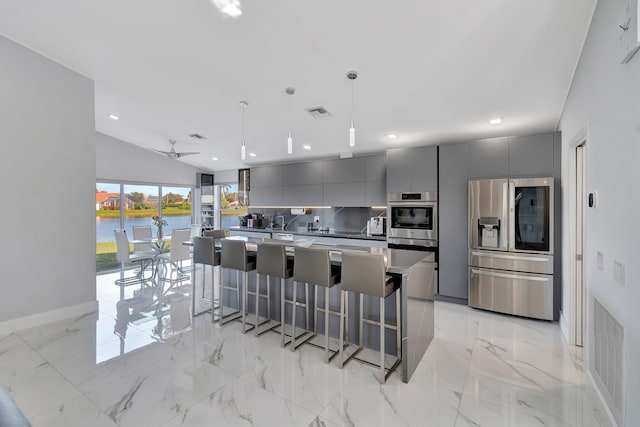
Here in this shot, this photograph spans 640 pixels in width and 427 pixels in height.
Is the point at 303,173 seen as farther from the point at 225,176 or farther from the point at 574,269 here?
the point at 574,269

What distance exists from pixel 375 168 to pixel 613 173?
11.6ft

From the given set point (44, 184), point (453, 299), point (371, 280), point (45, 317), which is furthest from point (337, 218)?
point (45, 317)

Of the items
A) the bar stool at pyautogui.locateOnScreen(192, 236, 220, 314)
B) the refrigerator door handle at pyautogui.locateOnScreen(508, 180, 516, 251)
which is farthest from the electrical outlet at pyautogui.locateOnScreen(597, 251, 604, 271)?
the bar stool at pyautogui.locateOnScreen(192, 236, 220, 314)

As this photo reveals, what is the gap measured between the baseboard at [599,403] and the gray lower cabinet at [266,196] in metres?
5.28

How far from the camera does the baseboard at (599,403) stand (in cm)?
185

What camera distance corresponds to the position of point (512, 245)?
12.2 ft

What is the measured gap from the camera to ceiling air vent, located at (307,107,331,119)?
400 cm

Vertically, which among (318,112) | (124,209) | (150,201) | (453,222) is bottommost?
(453,222)

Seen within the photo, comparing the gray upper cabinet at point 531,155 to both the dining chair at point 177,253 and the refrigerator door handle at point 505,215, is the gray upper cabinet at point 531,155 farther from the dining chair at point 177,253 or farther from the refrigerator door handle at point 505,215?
the dining chair at point 177,253

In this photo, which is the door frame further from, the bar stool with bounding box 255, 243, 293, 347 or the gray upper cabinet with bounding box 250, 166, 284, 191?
the gray upper cabinet with bounding box 250, 166, 284, 191

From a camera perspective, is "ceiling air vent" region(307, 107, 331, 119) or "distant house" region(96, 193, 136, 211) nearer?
"ceiling air vent" region(307, 107, 331, 119)

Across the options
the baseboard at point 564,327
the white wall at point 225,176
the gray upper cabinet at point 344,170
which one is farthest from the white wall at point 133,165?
the baseboard at point 564,327

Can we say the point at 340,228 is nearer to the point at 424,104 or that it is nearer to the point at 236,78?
the point at 424,104

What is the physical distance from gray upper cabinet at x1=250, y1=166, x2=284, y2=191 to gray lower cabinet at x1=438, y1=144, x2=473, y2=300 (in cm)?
340
